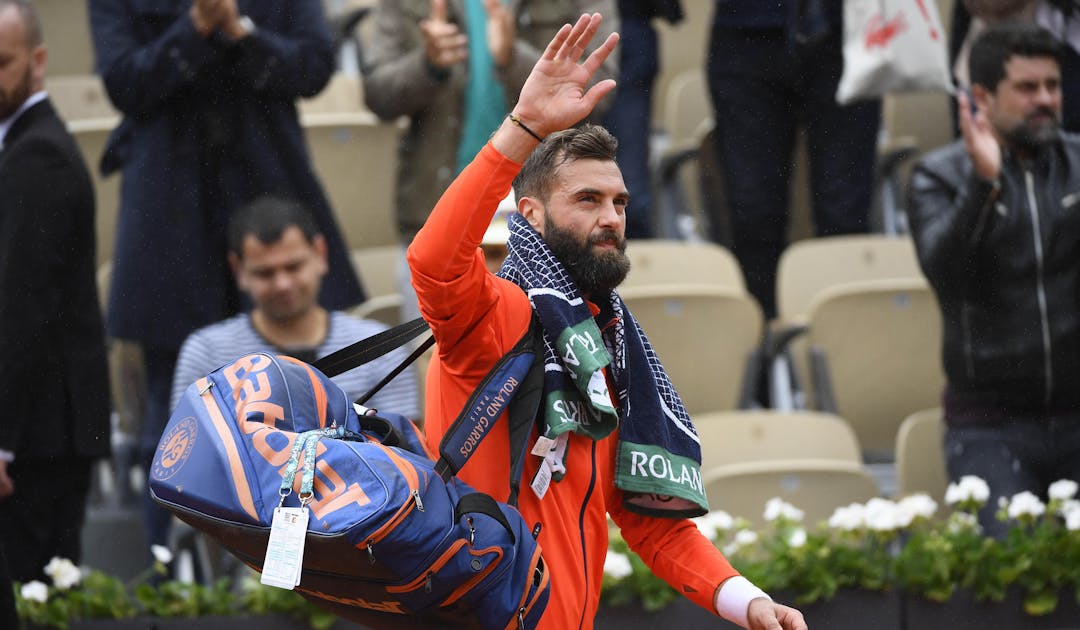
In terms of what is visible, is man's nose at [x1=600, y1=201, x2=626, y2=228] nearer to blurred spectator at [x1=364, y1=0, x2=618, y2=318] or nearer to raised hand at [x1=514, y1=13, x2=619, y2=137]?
raised hand at [x1=514, y1=13, x2=619, y2=137]

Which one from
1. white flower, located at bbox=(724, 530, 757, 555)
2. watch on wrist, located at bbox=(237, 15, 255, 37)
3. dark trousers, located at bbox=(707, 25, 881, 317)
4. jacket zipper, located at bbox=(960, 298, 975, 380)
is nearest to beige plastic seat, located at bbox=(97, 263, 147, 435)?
watch on wrist, located at bbox=(237, 15, 255, 37)

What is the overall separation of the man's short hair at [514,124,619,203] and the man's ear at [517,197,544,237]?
0.01 metres

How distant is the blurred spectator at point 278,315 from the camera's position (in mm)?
4934

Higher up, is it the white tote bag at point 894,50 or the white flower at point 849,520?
the white tote bag at point 894,50

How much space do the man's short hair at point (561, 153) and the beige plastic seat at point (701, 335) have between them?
2310 millimetres

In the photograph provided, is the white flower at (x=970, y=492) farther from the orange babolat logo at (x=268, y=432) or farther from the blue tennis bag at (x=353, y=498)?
the orange babolat logo at (x=268, y=432)

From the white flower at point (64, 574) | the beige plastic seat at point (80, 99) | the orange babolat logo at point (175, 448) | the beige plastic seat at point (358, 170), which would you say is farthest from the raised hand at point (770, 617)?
the beige plastic seat at point (80, 99)

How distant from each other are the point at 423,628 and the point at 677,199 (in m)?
5.11

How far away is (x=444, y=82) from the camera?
18.8 feet

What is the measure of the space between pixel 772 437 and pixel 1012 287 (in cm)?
88

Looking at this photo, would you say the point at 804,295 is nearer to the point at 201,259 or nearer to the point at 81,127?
the point at 201,259

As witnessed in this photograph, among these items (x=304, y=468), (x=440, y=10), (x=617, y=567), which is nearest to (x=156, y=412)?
(x=440, y=10)

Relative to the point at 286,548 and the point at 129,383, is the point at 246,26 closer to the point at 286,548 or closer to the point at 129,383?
the point at 129,383

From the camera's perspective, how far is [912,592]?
15.0 feet
